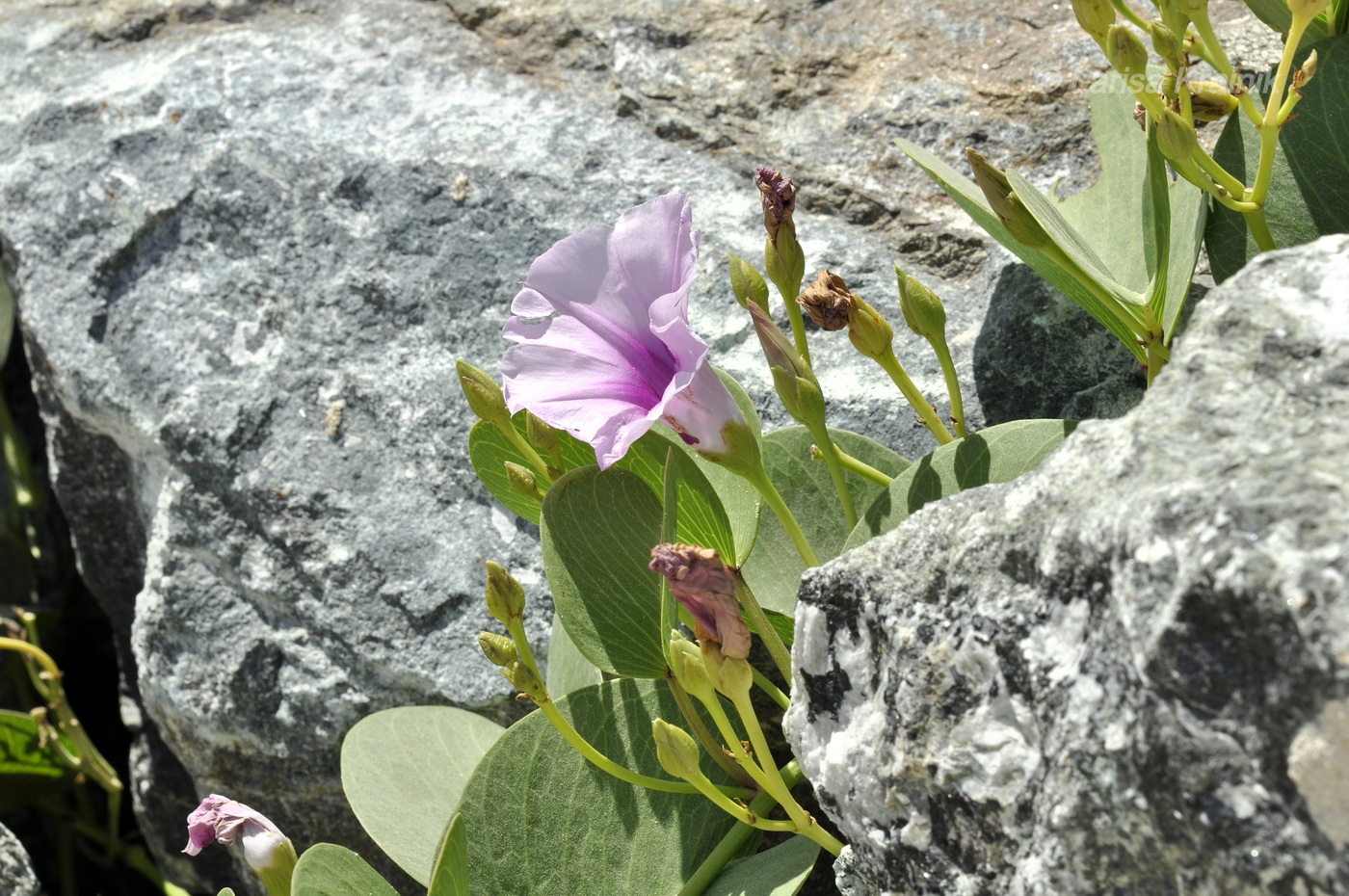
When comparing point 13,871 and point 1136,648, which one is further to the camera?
point 13,871

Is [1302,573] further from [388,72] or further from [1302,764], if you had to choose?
[388,72]

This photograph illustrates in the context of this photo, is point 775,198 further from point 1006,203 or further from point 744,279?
point 1006,203

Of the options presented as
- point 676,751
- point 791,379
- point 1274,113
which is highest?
point 1274,113

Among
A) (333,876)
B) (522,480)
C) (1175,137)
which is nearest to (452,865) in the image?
(333,876)

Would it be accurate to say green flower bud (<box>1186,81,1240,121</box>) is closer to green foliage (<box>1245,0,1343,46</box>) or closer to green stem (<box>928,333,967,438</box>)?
green foliage (<box>1245,0,1343,46</box>)

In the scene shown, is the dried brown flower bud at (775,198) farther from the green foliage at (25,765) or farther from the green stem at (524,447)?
the green foliage at (25,765)

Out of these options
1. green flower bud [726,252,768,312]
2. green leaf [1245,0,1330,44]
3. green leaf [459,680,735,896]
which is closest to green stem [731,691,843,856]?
green leaf [459,680,735,896]
